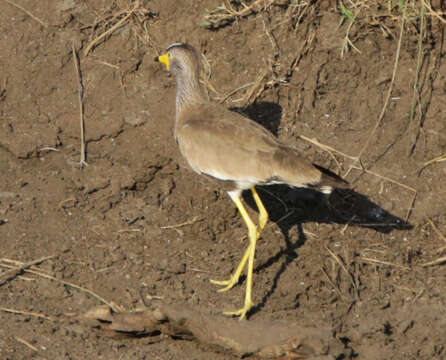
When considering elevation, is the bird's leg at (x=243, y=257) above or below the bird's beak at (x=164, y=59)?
below

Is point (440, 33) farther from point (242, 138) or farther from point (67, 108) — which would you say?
point (67, 108)

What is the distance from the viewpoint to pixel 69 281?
206 inches

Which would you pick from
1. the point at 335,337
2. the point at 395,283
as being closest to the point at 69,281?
the point at 335,337

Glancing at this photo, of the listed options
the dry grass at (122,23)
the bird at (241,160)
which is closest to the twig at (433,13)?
the bird at (241,160)

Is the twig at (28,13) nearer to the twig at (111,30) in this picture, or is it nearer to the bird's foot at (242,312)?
the twig at (111,30)

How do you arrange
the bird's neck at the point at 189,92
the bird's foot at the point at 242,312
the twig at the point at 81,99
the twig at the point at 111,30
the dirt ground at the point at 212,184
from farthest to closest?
the twig at the point at 111,30
the twig at the point at 81,99
the bird's neck at the point at 189,92
the dirt ground at the point at 212,184
the bird's foot at the point at 242,312

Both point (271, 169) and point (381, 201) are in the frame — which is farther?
point (381, 201)

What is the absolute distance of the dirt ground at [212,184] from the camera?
203 inches

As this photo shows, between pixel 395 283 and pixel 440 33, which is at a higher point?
pixel 440 33

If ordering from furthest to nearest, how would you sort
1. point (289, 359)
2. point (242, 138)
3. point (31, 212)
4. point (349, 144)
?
point (349, 144) < point (31, 212) < point (242, 138) < point (289, 359)

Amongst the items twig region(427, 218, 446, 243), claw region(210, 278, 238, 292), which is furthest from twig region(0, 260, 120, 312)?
twig region(427, 218, 446, 243)

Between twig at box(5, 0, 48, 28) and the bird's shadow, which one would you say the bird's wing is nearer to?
the bird's shadow

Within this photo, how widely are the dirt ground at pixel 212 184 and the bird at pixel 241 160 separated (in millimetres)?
325

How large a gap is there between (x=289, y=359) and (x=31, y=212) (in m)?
2.33
